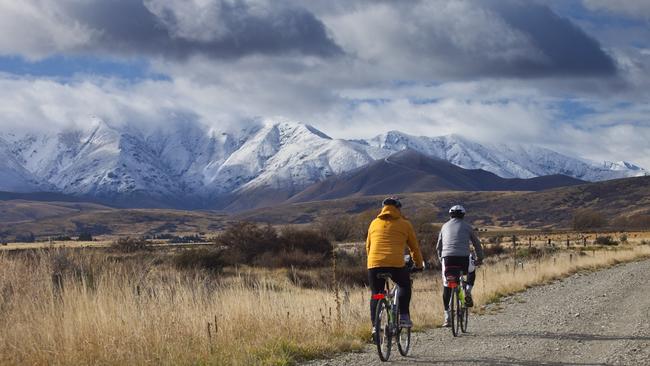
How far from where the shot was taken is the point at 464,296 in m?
14.2

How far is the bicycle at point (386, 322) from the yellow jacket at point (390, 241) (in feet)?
0.80

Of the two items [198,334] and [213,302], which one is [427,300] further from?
[198,334]

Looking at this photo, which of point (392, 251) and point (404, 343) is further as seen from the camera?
point (404, 343)

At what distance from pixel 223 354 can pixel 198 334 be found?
3.42 ft

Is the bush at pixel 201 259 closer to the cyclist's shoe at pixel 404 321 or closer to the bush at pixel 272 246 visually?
the bush at pixel 272 246

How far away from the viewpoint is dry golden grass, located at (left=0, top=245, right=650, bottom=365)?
34.6 feet

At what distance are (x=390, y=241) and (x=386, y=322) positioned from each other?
4.00 feet

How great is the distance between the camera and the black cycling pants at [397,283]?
1141 centimetres

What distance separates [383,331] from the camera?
1134cm

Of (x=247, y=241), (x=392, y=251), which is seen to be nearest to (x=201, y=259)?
(x=247, y=241)


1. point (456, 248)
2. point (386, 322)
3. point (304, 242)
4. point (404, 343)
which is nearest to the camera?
point (386, 322)

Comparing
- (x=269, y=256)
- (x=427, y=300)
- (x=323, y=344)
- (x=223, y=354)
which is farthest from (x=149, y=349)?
(x=269, y=256)

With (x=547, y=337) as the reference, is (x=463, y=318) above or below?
above

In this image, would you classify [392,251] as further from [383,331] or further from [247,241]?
[247,241]
